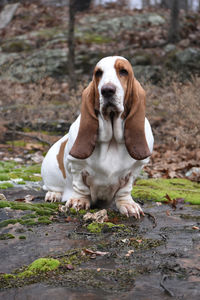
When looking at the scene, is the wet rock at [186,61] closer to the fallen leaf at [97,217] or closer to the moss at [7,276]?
the fallen leaf at [97,217]

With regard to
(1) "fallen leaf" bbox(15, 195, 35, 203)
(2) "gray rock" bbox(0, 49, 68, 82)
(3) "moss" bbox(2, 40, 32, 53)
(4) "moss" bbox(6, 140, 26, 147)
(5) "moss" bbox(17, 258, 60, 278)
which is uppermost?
(5) "moss" bbox(17, 258, 60, 278)

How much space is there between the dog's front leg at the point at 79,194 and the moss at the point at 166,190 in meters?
0.98

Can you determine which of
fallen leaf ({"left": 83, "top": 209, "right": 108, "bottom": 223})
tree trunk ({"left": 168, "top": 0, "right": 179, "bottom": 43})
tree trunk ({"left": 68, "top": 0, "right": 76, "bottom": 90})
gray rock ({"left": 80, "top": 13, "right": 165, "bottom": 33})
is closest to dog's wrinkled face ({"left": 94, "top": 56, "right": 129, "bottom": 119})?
fallen leaf ({"left": 83, "top": 209, "right": 108, "bottom": 223})

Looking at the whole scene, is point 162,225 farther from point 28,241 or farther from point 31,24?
point 31,24

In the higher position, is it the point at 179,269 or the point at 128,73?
the point at 128,73

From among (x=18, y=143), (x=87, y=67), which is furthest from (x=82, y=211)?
(x=87, y=67)

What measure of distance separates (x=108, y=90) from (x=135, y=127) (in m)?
0.48

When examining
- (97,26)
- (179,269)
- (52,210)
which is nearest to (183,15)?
(97,26)

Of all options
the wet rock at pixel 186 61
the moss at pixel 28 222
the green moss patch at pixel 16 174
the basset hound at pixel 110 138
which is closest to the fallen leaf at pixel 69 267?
the moss at pixel 28 222

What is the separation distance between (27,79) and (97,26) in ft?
17.9

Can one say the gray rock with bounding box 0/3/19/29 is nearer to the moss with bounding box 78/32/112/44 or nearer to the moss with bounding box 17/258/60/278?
the moss with bounding box 78/32/112/44

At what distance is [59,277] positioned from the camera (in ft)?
7.34

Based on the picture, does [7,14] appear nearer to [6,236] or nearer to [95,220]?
[95,220]

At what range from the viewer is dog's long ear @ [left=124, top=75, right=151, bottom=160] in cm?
346
